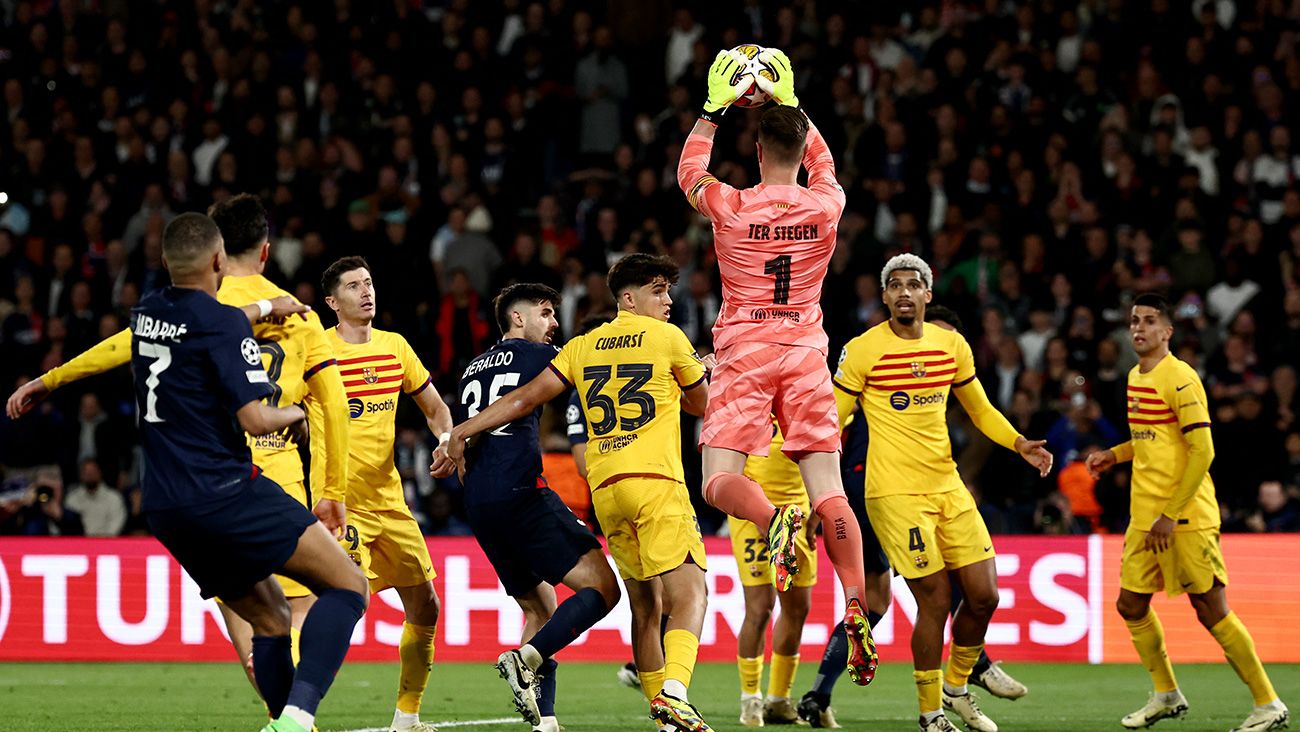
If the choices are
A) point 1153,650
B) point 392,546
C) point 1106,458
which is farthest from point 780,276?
point 1153,650

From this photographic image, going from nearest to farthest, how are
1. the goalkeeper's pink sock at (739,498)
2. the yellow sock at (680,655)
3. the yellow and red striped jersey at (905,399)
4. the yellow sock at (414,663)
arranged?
the yellow sock at (680,655), the goalkeeper's pink sock at (739,498), the yellow sock at (414,663), the yellow and red striped jersey at (905,399)

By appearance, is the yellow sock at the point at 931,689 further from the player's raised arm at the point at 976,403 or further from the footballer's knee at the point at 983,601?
the player's raised arm at the point at 976,403

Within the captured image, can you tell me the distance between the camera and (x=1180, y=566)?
10.8 m

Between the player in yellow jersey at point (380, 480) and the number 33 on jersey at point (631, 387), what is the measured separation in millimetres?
1129

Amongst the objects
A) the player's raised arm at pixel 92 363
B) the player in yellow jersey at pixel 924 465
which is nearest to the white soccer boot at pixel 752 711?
the player in yellow jersey at pixel 924 465

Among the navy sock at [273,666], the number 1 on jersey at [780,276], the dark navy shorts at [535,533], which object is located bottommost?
the navy sock at [273,666]

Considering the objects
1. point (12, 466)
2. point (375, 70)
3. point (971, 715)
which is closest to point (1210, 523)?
point (971, 715)

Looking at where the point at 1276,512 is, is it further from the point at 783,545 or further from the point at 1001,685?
the point at 783,545

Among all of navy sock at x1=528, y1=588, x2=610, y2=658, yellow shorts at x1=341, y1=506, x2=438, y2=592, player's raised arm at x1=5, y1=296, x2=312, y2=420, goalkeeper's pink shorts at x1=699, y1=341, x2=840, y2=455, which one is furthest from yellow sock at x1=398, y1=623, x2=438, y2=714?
player's raised arm at x1=5, y1=296, x2=312, y2=420

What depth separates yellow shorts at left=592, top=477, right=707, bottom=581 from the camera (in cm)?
893

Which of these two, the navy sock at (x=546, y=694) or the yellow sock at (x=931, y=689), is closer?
the navy sock at (x=546, y=694)

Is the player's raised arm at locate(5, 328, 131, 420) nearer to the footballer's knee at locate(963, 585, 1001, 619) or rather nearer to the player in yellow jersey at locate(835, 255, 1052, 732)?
the player in yellow jersey at locate(835, 255, 1052, 732)

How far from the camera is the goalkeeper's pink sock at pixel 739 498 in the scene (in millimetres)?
8648

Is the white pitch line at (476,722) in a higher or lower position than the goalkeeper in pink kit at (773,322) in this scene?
lower
